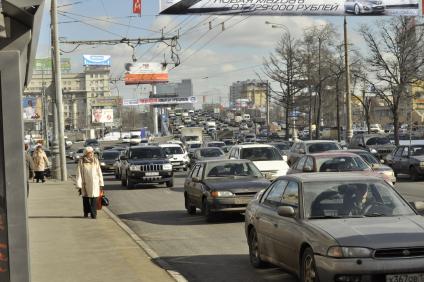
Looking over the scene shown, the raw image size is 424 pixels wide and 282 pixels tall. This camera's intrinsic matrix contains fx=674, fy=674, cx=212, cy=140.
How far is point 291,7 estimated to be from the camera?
25219mm

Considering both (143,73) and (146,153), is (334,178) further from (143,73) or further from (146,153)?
(143,73)

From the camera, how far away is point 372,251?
21.9 ft

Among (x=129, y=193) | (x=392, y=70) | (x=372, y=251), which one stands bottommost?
(x=129, y=193)

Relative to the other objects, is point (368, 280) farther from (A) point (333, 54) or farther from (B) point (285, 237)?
(A) point (333, 54)

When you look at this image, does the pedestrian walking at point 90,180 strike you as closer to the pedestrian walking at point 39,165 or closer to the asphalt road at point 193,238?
the asphalt road at point 193,238

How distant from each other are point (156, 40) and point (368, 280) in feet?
124

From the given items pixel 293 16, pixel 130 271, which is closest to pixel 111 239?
pixel 130 271

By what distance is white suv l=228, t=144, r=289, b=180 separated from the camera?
23.3m

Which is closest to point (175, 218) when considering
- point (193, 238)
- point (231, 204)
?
point (231, 204)

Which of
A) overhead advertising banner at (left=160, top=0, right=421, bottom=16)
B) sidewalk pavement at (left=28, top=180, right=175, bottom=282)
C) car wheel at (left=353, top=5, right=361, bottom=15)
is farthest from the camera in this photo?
car wheel at (left=353, top=5, right=361, bottom=15)

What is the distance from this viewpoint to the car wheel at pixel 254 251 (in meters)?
9.36

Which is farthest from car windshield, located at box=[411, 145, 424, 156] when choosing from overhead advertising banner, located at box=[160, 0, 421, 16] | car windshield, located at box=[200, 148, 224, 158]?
car windshield, located at box=[200, 148, 224, 158]

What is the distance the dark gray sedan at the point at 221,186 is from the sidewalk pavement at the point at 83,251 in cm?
216

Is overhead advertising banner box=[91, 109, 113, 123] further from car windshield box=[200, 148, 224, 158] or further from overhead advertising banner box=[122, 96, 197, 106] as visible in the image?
car windshield box=[200, 148, 224, 158]
